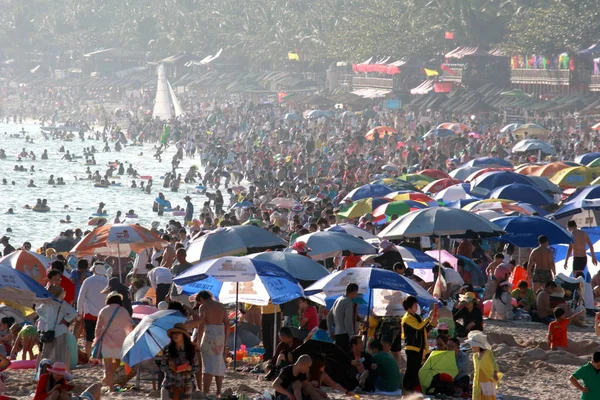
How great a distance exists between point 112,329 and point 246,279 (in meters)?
1.60

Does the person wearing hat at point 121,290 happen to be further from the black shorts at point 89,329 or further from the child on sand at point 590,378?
the child on sand at point 590,378

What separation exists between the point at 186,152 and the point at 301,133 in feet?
23.2

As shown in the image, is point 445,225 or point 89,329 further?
point 445,225

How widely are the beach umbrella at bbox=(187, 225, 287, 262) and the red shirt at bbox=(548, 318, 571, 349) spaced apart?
4.46 meters

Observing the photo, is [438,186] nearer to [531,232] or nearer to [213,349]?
[531,232]

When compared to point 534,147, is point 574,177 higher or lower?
lower

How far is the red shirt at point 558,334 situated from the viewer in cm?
1424

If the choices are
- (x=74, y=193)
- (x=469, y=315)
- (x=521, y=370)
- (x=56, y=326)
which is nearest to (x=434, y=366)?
(x=521, y=370)

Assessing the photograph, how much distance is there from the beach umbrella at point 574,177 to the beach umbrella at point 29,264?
12546 millimetres

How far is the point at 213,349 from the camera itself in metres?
11.9

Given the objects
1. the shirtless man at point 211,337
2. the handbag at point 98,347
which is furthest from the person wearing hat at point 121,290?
the shirtless man at point 211,337

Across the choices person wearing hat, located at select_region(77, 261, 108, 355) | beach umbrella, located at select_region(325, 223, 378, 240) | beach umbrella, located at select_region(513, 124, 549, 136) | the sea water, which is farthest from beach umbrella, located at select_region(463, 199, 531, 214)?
beach umbrella, located at select_region(513, 124, 549, 136)

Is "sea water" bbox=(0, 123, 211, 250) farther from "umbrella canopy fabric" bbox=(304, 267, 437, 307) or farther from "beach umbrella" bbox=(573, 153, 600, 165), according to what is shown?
"umbrella canopy fabric" bbox=(304, 267, 437, 307)

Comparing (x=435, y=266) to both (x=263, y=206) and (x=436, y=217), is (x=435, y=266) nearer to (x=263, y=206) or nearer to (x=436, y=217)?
(x=436, y=217)
